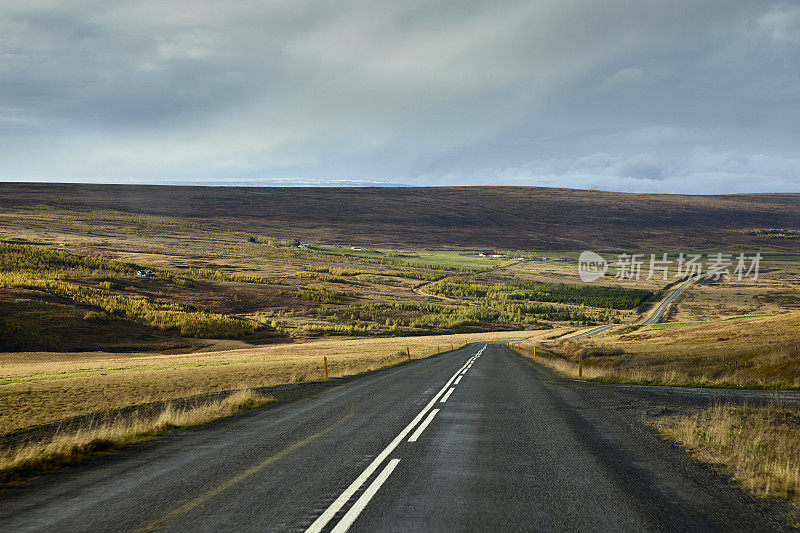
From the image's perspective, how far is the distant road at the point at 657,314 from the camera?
6185 centimetres

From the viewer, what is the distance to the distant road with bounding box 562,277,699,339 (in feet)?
203

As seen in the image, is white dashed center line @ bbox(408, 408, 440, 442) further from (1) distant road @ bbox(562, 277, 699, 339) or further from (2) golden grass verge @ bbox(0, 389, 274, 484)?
(1) distant road @ bbox(562, 277, 699, 339)

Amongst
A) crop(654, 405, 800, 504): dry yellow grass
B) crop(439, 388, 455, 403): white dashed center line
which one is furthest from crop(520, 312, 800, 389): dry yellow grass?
crop(439, 388, 455, 403): white dashed center line

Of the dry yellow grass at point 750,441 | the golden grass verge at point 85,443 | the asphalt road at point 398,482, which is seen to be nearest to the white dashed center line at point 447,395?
the asphalt road at point 398,482

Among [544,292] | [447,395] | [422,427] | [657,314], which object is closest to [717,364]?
[447,395]

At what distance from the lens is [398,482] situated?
6.11 meters

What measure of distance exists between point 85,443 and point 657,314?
94.4m

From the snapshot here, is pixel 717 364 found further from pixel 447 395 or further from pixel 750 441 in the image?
pixel 750 441

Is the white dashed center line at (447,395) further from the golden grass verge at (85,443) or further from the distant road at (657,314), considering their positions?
the distant road at (657,314)

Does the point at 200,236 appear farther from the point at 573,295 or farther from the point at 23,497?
the point at 23,497

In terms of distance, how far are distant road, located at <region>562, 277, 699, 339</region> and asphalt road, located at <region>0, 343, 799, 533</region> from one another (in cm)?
5105

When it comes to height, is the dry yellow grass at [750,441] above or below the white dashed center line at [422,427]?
above

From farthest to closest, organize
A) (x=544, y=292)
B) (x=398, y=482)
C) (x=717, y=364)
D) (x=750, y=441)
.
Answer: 1. (x=544, y=292)
2. (x=717, y=364)
3. (x=750, y=441)
4. (x=398, y=482)

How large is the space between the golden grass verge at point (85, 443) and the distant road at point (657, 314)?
52.1 m
